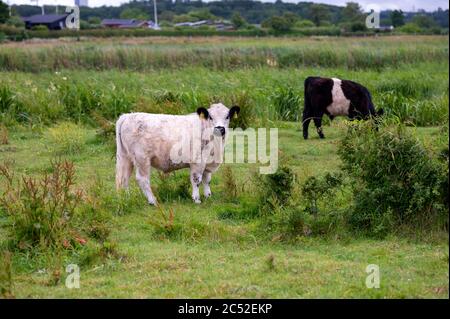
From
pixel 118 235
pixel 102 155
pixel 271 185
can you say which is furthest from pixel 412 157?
pixel 102 155

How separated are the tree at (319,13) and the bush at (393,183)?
7512 cm

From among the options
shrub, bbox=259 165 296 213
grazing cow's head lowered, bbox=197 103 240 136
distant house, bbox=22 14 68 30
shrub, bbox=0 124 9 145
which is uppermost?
distant house, bbox=22 14 68 30

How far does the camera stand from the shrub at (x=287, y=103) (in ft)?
59.3


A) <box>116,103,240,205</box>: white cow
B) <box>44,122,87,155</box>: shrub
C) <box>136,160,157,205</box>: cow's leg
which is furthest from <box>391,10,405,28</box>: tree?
<box>136,160,157,205</box>: cow's leg

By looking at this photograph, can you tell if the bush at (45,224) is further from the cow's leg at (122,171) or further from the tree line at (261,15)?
the tree line at (261,15)

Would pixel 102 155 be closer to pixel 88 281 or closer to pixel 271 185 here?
pixel 271 185

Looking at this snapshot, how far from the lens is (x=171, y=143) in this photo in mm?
9945

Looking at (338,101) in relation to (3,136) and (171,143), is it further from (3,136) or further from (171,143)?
(3,136)

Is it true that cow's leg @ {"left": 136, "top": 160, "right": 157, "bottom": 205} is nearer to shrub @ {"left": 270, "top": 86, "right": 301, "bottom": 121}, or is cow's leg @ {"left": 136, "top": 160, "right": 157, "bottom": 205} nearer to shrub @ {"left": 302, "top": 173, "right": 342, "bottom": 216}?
shrub @ {"left": 302, "top": 173, "right": 342, "bottom": 216}

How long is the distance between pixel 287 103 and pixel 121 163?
8.79 meters

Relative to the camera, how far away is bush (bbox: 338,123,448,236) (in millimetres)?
8148

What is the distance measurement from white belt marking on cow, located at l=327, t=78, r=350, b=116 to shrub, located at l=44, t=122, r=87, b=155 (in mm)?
5296

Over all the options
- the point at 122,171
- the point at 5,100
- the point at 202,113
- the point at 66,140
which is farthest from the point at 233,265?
the point at 5,100

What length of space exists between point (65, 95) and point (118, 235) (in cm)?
991
